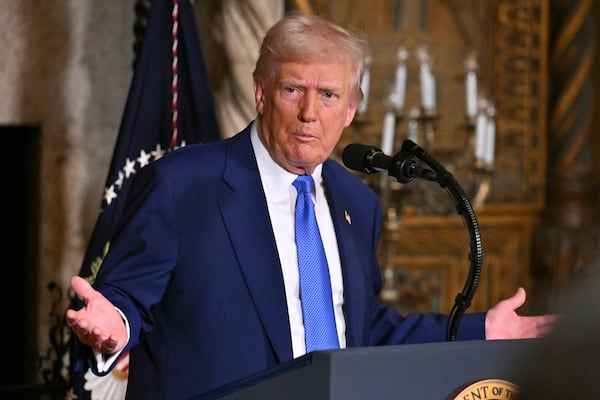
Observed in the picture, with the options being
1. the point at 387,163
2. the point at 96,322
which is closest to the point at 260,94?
the point at 387,163

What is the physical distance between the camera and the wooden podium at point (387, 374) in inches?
53.8

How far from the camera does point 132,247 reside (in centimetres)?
210

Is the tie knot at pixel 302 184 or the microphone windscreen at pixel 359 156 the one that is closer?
the microphone windscreen at pixel 359 156

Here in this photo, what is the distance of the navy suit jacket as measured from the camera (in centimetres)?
210

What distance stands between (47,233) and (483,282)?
105 inches

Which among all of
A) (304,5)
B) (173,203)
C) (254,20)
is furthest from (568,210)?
(173,203)

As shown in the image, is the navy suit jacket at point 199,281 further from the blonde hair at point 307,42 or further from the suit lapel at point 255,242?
the blonde hair at point 307,42

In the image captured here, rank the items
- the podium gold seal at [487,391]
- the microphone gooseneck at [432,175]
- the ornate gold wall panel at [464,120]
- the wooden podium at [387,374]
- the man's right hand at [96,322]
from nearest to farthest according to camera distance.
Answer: the wooden podium at [387,374]
the podium gold seal at [487,391]
the man's right hand at [96,322]
the microphone gooseneck at [432,175]
the ornate gold wall panel at [464,120]

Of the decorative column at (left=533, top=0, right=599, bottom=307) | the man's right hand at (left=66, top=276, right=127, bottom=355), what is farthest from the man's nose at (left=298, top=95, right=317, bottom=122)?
the decorative column at (left=533, top=0, right=599, bottom=307)

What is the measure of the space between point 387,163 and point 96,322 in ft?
1.87

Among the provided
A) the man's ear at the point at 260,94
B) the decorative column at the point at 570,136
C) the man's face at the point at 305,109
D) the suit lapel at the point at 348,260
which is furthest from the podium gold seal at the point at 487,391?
the decorative column at the point at 570,136

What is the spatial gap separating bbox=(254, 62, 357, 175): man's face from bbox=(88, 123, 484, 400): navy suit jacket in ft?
0.33

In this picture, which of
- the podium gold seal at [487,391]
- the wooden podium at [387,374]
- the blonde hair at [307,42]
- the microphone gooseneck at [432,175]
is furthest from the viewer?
the blonde hair at [307,42]

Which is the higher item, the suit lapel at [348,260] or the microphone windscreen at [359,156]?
the microphone windscreen at [359,156]
